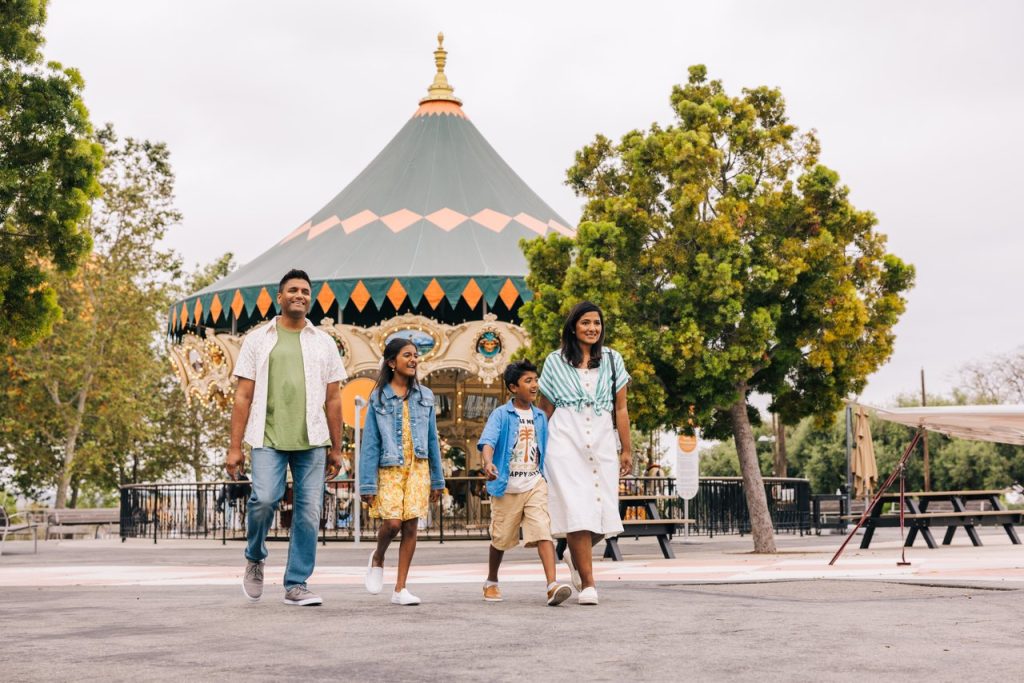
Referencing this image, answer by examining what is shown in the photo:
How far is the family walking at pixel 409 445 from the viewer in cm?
772

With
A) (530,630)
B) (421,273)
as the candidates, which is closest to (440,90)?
(421,273)

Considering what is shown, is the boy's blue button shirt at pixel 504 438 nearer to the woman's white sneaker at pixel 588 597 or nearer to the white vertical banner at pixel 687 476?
Answer: the woman's white sneaker at pixel 588 597

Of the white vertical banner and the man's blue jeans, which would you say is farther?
the white vertical banner

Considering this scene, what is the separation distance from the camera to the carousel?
2583 centimetres

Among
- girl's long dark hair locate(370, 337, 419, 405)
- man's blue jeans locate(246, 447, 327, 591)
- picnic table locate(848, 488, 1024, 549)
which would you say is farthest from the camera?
picnic table locate(848, 488, 1024, 549)

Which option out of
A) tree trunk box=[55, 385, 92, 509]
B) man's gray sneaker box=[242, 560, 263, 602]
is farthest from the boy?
tree trunk box=[55, 385, 92, 509]

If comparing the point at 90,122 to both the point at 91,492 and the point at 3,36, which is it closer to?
the point at 3,36

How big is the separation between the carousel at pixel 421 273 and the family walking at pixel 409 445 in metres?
15.5

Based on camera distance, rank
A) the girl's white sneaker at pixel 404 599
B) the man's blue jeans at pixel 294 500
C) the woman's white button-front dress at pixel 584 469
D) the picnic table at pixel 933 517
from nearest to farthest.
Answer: the man's blue jeans at pixel 294 500 < the girl's white sneaker at pixel 404 599 < the woman's white button-front dress at pixel 584 469 < the picnic table at pixel 933 517

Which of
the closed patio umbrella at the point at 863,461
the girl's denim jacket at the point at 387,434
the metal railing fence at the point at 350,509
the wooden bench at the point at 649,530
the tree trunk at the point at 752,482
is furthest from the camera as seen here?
the metal railing fence at the point at 350,509

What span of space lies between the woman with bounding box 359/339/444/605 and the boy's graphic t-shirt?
473mm

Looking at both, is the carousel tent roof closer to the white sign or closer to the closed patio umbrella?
the white sign

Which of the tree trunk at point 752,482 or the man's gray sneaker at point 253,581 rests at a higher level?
the tree trunk at point 752,482

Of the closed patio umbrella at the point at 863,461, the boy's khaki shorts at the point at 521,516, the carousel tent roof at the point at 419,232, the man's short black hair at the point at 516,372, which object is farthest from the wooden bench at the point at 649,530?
the carousel tent roof at the point at 419,232
